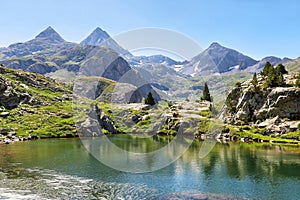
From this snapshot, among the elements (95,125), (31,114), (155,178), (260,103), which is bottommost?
(155,178)

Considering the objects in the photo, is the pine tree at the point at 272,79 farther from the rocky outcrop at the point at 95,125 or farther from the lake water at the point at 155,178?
the rocky outcrop at the point at 95,125

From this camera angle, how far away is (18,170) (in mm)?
65562

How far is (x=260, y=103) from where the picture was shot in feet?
484

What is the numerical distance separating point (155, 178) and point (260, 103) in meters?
102

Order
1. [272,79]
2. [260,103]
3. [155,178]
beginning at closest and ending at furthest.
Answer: [155,178] → [272,79] → [260,103]

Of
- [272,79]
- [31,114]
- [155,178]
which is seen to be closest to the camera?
[155,178]

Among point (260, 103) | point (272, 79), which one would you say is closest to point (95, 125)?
point (260, 103)

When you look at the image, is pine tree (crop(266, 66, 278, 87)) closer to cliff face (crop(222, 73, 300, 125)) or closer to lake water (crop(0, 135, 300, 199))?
cliff face (crop(222, 73, 300, 125))

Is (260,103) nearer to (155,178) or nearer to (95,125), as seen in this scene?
(95,125)

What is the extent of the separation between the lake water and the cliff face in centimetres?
5264

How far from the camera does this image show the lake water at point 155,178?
1956 inches

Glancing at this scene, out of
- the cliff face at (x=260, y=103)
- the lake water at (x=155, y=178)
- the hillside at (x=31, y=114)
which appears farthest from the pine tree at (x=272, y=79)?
the hillside at (x=31, y=114)

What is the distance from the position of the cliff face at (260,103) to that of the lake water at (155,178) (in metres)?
52.6

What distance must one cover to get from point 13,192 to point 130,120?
137650 mm
